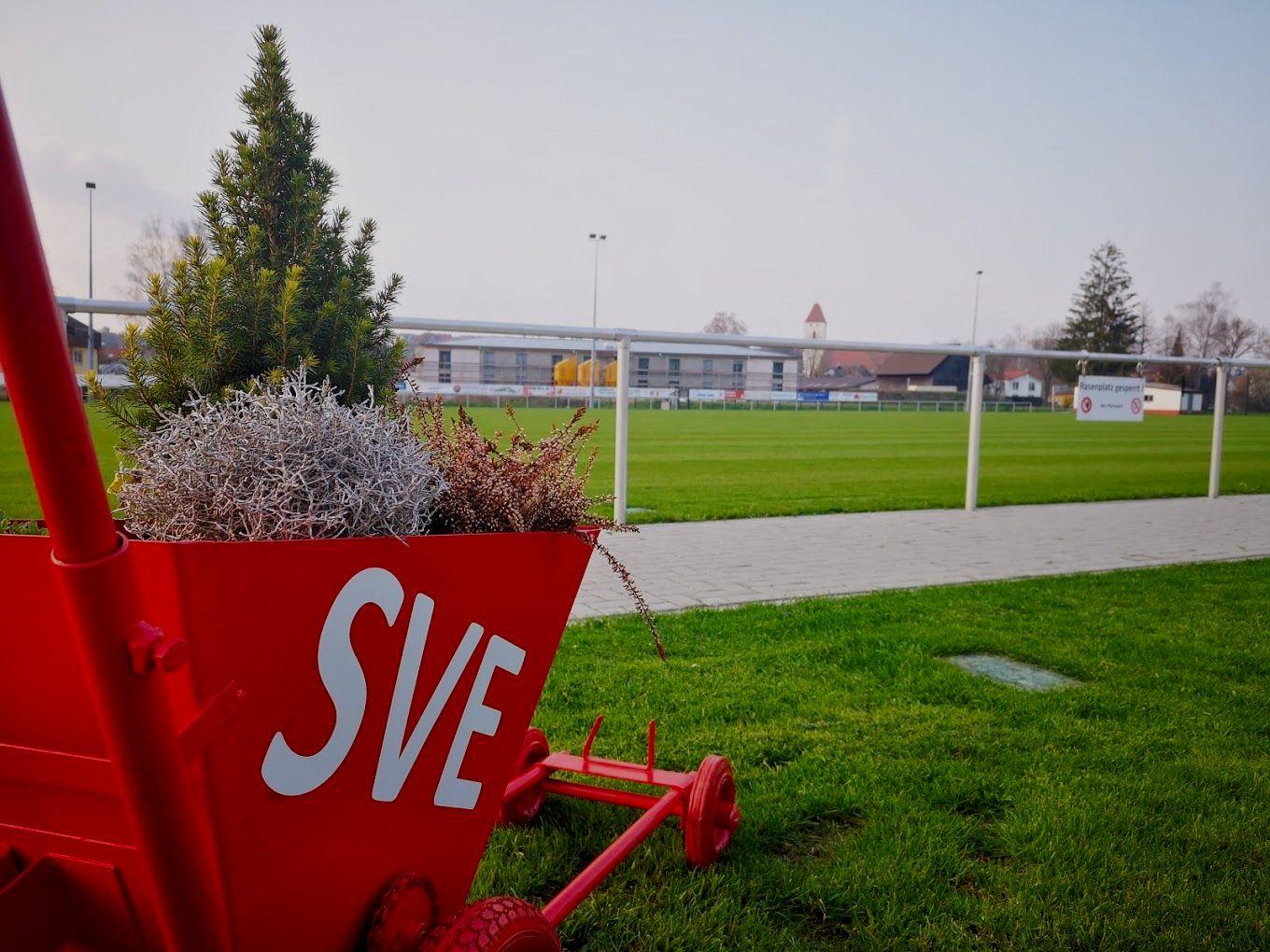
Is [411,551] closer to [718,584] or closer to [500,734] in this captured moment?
[500,734]

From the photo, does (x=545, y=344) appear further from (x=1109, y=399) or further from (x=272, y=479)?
(x=1109, y=399)

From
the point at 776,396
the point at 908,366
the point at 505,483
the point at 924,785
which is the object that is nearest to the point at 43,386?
the point at 505,483

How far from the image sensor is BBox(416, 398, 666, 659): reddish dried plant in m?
1.89

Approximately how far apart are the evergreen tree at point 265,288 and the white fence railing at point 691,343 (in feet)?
4.20

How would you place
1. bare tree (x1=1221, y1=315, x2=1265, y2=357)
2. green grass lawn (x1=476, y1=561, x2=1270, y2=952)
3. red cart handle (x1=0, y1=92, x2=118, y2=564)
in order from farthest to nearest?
1. bare tree (x1=1221, y1=315, x2=1265, y2=357)
2. green grass lawn (x1=476, y1=561, x2=1270, y2=952)
3. red cart handle (x1=0, y1=92, x2=118, y2=564)

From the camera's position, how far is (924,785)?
3.21 metres

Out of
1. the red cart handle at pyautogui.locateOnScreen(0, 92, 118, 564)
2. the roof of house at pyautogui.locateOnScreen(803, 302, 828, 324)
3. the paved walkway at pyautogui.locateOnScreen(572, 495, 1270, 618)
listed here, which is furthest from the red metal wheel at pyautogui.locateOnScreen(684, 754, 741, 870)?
the roof of house at pyautogui.locateOnScreen(803, 302, 828, 324)

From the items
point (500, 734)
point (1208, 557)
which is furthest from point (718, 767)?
point (1208, 557)

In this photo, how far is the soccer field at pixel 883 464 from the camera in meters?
11.4

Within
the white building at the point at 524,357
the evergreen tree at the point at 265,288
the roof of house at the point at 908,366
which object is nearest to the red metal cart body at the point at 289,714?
the evergreen tree at the point at 265,288

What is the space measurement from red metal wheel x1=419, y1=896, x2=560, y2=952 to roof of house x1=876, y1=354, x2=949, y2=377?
4999cm

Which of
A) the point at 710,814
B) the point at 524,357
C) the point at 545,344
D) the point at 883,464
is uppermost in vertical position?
the point at 545,344

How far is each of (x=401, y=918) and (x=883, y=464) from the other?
55.6 feet

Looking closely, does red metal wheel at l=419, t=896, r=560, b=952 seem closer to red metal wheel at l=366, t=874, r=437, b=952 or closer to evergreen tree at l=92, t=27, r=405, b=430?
red metal wheel at l=366, t=874, r=437, b=952
